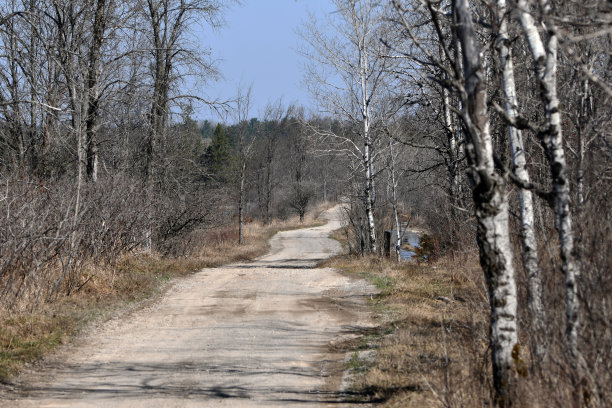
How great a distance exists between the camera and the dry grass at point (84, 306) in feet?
26.7

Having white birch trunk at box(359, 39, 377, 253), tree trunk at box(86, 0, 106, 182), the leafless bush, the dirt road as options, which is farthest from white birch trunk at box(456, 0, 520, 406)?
white birch trunk at box(359, 39, 377, 253)

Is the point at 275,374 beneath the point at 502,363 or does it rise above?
beneath

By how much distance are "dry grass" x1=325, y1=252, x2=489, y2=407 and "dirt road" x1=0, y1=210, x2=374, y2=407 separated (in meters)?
0.51

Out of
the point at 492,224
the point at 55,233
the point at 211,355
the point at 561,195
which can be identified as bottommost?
the point at 211,355

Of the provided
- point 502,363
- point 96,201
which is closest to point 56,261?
point 96,201

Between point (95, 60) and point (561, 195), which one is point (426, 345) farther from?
point (95, 60)

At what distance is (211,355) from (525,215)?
4.52m

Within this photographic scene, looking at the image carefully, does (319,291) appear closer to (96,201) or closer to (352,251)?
(96,201)

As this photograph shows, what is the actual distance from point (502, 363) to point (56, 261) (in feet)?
30.3

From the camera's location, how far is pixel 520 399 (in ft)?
15.5

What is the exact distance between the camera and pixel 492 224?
477 cm

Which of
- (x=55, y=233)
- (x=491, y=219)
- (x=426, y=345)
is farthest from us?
(x=55, y=233)

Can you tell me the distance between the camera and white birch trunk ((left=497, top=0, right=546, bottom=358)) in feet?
17.0

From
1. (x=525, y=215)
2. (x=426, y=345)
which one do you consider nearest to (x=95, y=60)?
(x=426, y=345)
